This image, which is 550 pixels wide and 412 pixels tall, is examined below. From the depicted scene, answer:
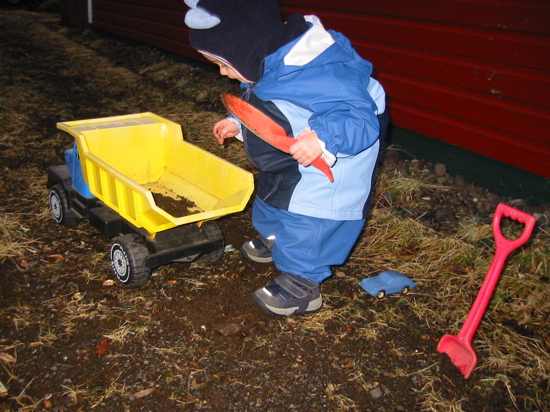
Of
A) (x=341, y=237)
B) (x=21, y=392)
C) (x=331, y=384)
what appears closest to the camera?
(x=21, y=392)

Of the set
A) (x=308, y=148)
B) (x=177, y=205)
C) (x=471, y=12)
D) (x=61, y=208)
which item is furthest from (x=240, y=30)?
(x=471, y=12)

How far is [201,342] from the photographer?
2.58 metres

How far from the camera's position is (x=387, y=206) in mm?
4055

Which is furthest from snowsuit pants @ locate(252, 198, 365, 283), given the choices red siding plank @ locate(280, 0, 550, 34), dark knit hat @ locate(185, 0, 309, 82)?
red siding plank @ locate(280, 0, 550, 34)

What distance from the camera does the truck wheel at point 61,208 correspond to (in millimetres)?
3293

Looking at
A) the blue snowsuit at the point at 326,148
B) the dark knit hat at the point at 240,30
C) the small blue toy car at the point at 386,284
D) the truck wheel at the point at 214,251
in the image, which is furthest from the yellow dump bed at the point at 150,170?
the small blue toy car at the point at 386,284

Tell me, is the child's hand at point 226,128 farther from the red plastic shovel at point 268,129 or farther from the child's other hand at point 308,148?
the child's other hand at point 308,148

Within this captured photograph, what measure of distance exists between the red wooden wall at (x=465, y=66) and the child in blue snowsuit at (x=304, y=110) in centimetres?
193

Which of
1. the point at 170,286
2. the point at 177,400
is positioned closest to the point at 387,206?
the point at 170,286

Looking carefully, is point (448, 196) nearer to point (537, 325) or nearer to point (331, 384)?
point (537, 325)

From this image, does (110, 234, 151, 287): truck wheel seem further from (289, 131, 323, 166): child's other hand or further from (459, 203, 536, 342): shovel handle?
(459, 203, 536, 342): shovel handle

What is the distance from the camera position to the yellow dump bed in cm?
263

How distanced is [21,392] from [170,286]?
3.20 feet

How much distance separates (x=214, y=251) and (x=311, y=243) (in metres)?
0.68
